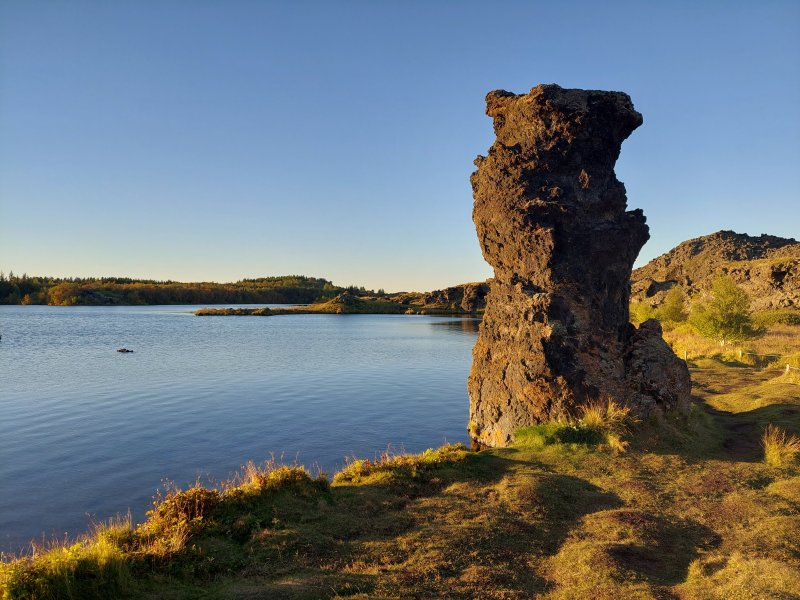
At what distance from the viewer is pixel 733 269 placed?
8494 centimetres

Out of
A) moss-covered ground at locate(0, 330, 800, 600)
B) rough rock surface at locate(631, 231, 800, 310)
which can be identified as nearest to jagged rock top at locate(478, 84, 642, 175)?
moss-covered ground at locate(0, 330, 800, 600)

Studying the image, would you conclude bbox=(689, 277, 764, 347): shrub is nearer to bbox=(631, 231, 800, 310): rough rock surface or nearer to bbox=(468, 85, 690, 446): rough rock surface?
bbox=(468, 85, 690, 446): rough rock surface

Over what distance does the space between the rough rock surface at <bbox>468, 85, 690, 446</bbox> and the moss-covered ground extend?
222cm

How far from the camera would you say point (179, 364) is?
42.6 meters

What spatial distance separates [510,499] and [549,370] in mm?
5744

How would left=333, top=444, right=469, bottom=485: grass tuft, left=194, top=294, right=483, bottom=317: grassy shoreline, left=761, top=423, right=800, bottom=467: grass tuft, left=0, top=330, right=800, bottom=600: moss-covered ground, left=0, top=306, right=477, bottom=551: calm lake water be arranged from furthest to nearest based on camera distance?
left=194, top=294, right=483, bottom=317: grassy shoreline → left=0, top=306, right=477, bottom=551: calm lake water → left=761, top=423, right=800, bottom=467: grass tuft → left=333, top=444, right=469, bottom=485: grass tuft → left=0, top=330, right=800, bottom=600: moss-covered ground

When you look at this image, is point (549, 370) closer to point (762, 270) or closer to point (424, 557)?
point (424, 557)

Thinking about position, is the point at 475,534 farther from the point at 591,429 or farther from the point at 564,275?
the point at 564,275

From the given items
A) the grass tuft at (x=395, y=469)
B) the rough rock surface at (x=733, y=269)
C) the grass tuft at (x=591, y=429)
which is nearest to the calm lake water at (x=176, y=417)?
the grass tuft at (x=395, y=469)

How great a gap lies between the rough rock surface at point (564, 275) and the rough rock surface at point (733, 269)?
6117cm

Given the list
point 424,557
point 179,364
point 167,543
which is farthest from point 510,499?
point 179,364

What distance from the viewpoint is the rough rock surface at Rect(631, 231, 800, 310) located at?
72.9m

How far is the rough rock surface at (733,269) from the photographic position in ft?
239

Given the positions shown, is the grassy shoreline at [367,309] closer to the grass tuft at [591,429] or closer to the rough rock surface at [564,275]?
the rough rock surface at [564,275]
